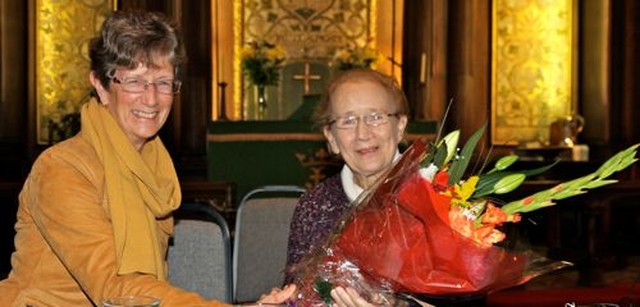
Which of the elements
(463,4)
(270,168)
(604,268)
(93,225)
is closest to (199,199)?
(270,168)

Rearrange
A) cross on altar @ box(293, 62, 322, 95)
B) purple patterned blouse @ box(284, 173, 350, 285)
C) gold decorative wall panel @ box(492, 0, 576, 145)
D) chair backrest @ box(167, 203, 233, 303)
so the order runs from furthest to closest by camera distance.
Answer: cross on altar @ box(293, 62, 322, 95), gold decorative wall panel @ box(492, 0, 576, 145), chair backrest @ box(167, 203, 233, 303), purple patterned blouse @ box(284, 173, 350, 285)

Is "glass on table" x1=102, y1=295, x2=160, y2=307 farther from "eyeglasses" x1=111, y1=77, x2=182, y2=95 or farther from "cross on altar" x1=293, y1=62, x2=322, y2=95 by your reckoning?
"cross on altar" x1=293, y1=62, x2=322, y2=95

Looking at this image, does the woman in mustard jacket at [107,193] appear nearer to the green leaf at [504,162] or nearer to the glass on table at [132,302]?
the glass on table at [132,302]

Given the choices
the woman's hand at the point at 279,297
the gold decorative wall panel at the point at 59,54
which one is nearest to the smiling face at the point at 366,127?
the woman's hand at the point at 279,297

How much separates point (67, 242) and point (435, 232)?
971 millimetres

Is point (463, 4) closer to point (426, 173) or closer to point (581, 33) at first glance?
point (581, 33)

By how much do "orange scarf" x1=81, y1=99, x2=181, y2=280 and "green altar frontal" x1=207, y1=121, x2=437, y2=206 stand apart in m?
4.63

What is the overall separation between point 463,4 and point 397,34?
120 cm

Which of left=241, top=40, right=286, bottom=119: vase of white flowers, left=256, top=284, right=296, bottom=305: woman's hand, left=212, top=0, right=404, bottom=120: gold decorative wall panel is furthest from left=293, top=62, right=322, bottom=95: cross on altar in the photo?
left=256, top=284, right=296, bottom=305: woman's hand

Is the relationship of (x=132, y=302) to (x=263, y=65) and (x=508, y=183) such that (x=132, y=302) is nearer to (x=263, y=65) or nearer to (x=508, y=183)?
(x=508, y=183)

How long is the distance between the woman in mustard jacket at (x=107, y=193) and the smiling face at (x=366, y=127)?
0.53 metres

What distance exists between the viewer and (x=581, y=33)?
10.4m

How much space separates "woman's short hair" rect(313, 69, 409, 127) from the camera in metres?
2.72

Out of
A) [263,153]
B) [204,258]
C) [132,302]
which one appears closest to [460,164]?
[132,302]
